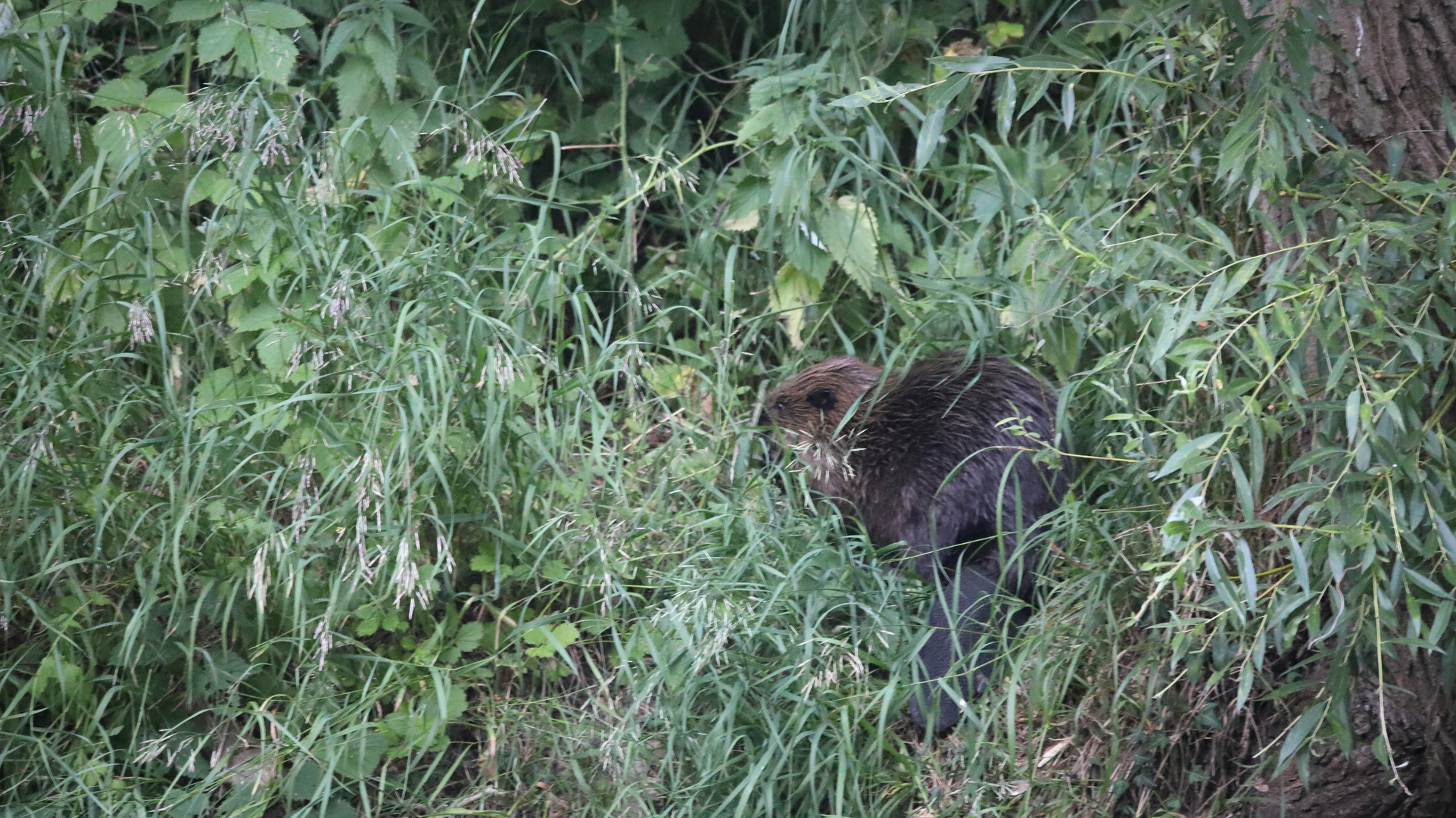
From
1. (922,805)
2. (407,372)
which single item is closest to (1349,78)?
(922,805)

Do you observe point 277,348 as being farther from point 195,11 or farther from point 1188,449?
point 1188,449

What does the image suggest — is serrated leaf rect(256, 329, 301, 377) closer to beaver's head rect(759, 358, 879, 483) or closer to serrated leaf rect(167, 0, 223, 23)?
serrated leaf rect(167, 0, 223, 23)

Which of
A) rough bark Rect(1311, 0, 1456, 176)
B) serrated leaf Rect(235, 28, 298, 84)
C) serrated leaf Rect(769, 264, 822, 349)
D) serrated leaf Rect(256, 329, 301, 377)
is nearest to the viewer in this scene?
rough bark Rect(1311, 0, 1456, 176)

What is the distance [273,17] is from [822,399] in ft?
6.08

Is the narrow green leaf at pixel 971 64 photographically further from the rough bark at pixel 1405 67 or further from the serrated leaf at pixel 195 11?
the serrated leaf at pixel 195 11

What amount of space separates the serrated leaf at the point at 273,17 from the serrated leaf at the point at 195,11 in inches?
3.7

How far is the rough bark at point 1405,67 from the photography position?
2.37m

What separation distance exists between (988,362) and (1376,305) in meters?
1.23

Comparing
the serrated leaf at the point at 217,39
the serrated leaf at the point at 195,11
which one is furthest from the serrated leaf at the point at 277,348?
the serrated leaf at the point at 195,11

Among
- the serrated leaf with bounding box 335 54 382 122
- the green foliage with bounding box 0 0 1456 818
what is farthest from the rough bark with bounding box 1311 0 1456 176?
the serrated leaf with bounding box 335 54 382 122

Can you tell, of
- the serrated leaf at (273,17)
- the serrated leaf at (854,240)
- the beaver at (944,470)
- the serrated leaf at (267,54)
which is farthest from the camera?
the serrated leaf at (854,240)

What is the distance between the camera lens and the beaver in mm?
2818

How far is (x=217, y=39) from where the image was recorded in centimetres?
334

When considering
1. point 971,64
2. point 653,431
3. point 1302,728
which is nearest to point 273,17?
point 653,431
